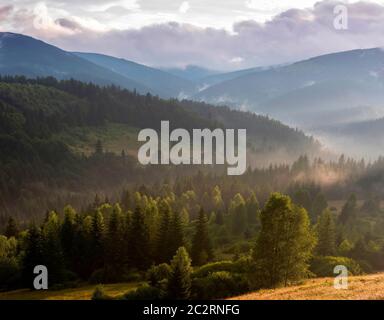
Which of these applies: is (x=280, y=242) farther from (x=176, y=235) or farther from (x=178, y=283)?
(x=176, y=235)

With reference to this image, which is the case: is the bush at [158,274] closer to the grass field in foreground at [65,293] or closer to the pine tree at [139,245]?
the grass field in foreground at [65,293]

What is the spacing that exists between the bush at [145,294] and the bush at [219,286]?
498cm

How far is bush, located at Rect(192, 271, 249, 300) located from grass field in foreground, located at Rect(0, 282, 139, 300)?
560 inches

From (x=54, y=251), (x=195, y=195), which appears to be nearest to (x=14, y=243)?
(x=54, y=251)

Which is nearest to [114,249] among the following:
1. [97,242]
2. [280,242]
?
[97,242]

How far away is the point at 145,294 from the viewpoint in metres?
61.0

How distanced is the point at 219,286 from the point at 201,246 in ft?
111

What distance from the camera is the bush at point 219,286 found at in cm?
5919

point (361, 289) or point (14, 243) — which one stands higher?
point (361, 289)
